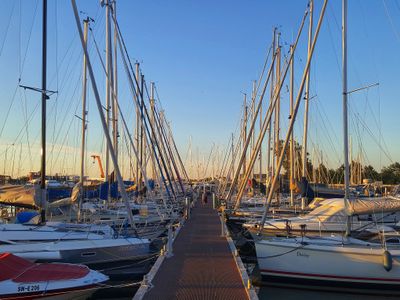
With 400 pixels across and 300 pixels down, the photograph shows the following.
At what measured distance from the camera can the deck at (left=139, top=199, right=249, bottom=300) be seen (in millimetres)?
10637

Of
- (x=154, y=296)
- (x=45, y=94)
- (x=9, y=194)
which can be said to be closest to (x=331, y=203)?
(x=154, y=296)

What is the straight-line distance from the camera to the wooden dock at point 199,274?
10570 mm

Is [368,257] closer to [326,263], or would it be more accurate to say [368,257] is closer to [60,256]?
[326,263]

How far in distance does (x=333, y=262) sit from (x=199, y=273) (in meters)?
4.30

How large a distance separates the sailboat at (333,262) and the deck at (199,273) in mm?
1350

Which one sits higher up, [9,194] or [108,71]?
[108,71]

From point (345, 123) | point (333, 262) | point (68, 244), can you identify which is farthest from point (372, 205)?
point (68, 244)

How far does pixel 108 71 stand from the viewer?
2119 centimetres

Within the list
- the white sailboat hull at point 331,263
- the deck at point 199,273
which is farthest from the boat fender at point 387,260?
the deck at point 199,273

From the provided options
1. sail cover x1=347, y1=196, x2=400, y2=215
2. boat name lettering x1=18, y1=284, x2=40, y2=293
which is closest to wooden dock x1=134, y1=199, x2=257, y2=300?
boat name lettering x1=18, y1=284, x2=40, y2=293

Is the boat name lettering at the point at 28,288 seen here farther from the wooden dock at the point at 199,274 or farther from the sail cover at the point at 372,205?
the sail cover at the point at 372,205

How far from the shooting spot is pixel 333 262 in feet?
44.2

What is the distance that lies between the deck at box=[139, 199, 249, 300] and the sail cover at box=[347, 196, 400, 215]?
4.54m

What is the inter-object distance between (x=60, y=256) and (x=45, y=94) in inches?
246
